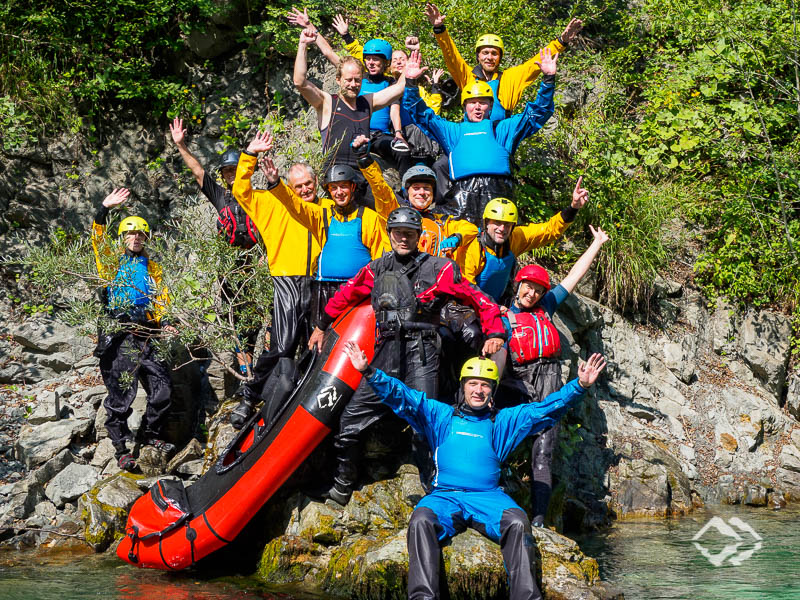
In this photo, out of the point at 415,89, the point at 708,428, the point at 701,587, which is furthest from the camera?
the point at 708,428

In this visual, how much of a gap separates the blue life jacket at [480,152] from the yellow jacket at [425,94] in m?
1.40

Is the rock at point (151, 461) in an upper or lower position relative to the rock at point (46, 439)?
lower

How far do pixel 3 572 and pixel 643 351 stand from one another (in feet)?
24.5

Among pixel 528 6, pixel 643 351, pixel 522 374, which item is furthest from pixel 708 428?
pixel 528 6

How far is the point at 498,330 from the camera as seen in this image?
6.52m

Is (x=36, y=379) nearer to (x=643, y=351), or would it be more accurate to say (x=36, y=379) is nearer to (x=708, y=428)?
(x=643, y=351)

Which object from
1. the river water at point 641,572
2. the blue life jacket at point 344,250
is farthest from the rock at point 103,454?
the blue life jacket at point 344,250

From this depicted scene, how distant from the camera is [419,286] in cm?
661

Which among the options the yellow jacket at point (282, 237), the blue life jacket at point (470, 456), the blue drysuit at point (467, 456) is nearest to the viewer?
the blue drysuit at point (467, 456)

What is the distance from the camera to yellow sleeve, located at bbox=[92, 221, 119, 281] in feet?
28.4

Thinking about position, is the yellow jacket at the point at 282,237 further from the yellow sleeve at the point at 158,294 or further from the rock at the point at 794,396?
the rock at the point at 794,396

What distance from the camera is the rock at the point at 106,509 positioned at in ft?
25.5

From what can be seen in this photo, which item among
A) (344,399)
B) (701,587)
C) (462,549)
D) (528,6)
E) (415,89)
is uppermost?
(528,6)

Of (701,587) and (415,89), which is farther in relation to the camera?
(415,89)
